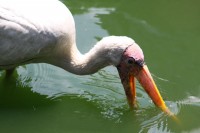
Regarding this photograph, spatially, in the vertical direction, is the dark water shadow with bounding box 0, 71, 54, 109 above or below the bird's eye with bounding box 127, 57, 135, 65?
below

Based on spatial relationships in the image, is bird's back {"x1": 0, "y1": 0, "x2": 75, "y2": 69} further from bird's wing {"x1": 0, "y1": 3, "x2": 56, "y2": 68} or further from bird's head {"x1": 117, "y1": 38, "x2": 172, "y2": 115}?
bird's head {"x1": 117, "y1": 38, "x2": 172, "y2": 115}

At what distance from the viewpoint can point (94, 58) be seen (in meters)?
4.86

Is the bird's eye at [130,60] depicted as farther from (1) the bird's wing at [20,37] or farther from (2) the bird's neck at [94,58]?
(1) the bird's wing at [20,37]

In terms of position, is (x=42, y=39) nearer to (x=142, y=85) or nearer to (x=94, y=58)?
(x=94, y=58)

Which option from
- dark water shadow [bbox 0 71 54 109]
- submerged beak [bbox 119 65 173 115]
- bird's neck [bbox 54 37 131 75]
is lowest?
dark water shadow [bbox 0 71 54 109]

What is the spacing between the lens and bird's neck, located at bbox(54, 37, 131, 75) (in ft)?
15.5

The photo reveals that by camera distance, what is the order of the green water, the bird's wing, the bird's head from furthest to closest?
the green water, the bird's head, the bird's wing

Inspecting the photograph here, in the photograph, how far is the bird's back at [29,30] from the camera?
4.57 m

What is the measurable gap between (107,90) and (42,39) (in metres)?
1.03

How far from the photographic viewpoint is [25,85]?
5.34m

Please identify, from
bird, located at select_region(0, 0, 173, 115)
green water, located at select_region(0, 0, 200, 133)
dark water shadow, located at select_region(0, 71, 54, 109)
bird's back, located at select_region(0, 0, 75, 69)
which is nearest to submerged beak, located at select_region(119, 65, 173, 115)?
bird, located at select_region(0, 0, 173, 115)

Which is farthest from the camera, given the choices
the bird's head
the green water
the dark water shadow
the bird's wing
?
the dark water shadow

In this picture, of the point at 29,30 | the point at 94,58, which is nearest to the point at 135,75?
the point at 94,58

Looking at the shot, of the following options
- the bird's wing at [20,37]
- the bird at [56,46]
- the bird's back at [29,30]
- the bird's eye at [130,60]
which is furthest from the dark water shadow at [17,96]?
the bird's eye at [130,60]
